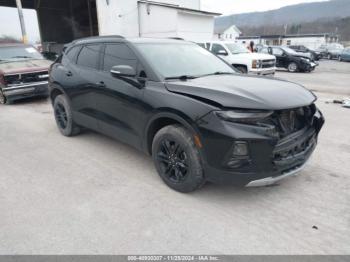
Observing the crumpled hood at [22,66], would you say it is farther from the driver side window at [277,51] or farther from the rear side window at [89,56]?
the driver side window at [277,51]

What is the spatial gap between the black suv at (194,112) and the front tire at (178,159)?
0.04 feet

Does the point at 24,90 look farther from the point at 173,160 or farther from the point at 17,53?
the point at 173,160

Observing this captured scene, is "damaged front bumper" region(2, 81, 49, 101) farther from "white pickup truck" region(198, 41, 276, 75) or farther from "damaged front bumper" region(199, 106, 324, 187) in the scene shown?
"damaged front bumper" region(199, 106, 324, 187)

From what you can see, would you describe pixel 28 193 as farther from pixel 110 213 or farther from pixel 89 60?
pixel 89 60

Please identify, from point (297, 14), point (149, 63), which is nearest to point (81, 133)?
point (149, 63)

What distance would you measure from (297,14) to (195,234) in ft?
597

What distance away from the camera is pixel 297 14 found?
158000 mm

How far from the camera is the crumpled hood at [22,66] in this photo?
8.36m

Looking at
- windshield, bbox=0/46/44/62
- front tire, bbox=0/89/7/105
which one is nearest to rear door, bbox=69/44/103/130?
front tire, bbox=0/89/7/105

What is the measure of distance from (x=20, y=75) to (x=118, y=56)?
5718 mm

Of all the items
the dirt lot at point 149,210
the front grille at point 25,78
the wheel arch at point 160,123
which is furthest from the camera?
the front grille at point 25,78

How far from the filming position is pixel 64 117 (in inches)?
215

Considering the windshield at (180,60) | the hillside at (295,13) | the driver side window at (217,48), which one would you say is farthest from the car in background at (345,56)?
the hillside at (295,13)

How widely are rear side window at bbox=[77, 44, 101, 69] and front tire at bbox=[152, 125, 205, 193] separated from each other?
191 centimetres
